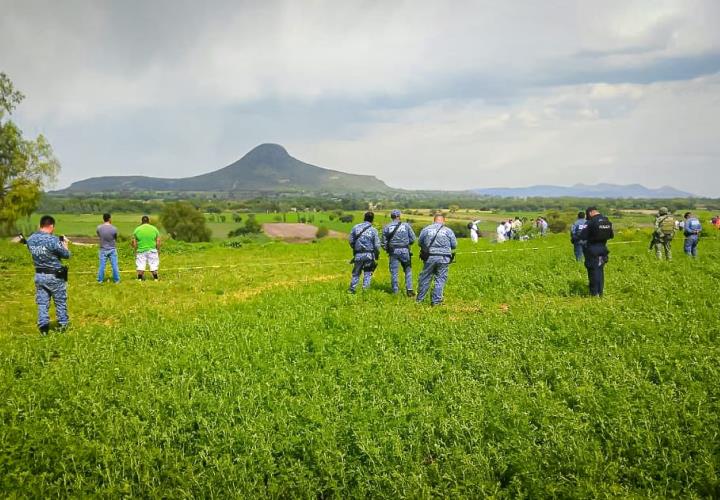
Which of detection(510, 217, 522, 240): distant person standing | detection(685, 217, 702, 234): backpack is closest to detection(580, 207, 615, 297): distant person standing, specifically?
detection(685, 217, 702, 234): backpack

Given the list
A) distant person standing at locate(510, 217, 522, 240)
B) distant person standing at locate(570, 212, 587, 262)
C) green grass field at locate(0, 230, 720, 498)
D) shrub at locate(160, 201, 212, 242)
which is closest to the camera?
green grass field at locate(0, 230, 720, 498)

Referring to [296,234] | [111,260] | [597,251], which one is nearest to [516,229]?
[597,251]

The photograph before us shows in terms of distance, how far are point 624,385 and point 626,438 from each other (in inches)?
50.8

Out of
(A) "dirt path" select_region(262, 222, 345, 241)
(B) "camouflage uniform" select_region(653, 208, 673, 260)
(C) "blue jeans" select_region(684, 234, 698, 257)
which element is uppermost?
(B) "camouflage uniform" select_region(653, 208, 673, 260)

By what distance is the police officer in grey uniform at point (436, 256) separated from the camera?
1286 cm

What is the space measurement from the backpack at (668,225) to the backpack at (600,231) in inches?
344

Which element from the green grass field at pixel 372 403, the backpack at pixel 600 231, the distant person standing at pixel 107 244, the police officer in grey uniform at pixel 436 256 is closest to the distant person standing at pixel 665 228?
the backpack at pixel 600 231

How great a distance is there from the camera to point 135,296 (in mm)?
15125

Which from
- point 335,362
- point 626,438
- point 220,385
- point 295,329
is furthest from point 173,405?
point 626,438

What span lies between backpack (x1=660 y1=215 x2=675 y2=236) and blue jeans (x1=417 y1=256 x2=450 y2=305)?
12.9 metres

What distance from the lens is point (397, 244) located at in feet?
46.5

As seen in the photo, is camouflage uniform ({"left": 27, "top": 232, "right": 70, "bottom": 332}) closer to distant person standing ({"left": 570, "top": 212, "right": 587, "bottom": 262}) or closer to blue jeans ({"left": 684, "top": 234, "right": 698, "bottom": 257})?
distant person standing ({"left": 570, "top": 212, "right": 587, "bottom": 262})

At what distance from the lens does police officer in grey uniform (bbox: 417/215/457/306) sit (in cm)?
1286

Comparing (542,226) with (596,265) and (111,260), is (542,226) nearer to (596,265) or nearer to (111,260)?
(596,265)
